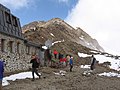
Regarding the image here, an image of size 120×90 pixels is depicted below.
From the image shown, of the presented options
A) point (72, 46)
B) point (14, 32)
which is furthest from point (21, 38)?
point (72, 46)

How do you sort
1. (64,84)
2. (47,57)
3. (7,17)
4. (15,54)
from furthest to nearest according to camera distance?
(47,57) → (7,17) → (15,54) → (64,84)

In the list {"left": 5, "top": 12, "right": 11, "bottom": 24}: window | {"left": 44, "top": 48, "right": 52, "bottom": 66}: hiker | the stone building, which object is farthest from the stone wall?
{"left": 44, "top": 48, "right": 52, "bottom": 66}: hiker

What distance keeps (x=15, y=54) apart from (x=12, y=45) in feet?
4.00

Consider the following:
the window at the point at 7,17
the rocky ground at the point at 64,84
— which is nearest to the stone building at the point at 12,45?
the window at the point at 7,17

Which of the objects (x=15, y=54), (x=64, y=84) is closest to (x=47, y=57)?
(x=15, y=54)

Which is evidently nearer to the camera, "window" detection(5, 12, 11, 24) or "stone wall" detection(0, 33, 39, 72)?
"stone wall" detection(0, 33, 39, 72)

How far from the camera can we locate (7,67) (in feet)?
85.6

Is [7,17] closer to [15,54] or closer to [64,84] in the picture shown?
[15,54]

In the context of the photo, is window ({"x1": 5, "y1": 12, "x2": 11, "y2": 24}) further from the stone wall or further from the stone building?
the stone wall

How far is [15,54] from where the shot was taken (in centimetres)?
2823

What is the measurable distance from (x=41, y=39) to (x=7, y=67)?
119 ft

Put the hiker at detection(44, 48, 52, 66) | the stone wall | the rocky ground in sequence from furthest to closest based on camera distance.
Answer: the hiker at detection(44, 48, 52, 66)
the stone wall
the rocky ground

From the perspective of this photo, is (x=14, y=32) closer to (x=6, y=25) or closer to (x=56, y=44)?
(x=6, y=25)

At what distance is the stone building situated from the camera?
1009 inches
